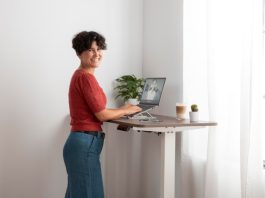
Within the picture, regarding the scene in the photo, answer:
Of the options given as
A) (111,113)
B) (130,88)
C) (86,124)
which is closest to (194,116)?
(111,113)

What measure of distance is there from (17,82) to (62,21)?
0.63m

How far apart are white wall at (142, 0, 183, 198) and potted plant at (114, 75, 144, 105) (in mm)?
186

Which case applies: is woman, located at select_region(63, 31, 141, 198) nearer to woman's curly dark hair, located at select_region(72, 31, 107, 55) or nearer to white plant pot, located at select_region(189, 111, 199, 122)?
woman's curly dark hair, located at select_region(72, 31, 107, 55)

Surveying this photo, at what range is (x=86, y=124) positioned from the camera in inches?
83.4

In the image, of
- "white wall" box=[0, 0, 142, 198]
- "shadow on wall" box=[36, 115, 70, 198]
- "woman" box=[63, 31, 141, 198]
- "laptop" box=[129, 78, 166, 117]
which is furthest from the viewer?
"shadow on wall" box=[36, 115, 70, 198]

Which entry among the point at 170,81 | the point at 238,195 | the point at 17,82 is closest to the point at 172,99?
the point at 170,81

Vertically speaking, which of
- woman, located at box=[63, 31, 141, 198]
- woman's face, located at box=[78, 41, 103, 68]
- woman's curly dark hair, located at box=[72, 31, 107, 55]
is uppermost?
woman's curly dark hair, located at box=[72, 31, 107, 55]

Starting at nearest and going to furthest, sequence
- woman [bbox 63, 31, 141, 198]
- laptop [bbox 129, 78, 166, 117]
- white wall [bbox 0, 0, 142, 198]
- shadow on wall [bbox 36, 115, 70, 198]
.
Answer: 1. woman [bbox 63, 31, 141, 198]
2. laptop [bbox 129, 78, 166, 117]
3. white wall [bbox 0, 0, 142, 198]
4. shadow on wall [bbox 36, 115, 70, 198]

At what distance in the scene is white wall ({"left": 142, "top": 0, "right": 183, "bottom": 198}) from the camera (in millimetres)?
2805

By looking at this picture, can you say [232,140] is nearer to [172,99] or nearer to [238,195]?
[238,195]

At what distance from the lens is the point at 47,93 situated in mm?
2939

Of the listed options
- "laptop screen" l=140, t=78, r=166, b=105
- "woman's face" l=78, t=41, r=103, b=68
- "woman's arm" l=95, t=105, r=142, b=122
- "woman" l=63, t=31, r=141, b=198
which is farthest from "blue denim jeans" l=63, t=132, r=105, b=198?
"laptop screen" l=140, t=78, r=166, b=105

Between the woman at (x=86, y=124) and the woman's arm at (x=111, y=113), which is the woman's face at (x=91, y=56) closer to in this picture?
the woman at (x=86, y=124)

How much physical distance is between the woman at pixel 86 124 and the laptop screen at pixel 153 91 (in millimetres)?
429
